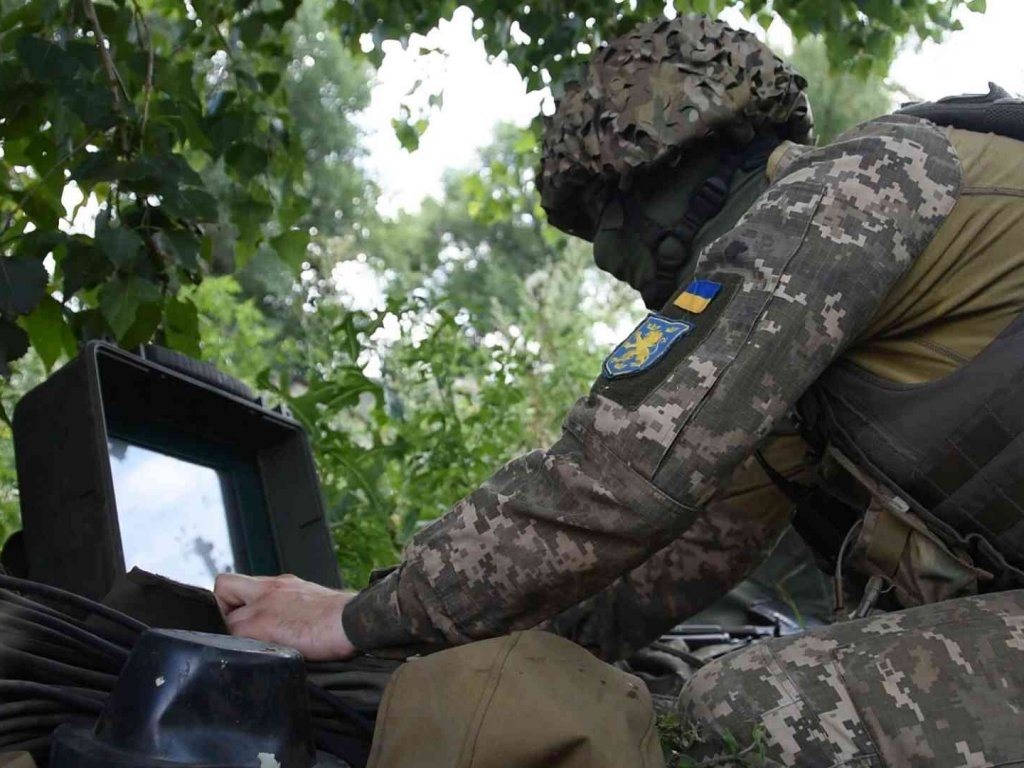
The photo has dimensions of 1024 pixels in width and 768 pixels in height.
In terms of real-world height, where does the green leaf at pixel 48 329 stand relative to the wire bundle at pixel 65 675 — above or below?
above

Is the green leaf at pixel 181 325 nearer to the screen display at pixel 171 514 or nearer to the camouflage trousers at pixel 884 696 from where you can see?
the screen display at pixel 171 514

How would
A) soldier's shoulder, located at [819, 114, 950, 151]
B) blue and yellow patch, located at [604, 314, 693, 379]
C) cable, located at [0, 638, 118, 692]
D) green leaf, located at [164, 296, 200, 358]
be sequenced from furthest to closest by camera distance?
1. green leaf, located at [164, 296, 200, 358]
2. soldier's shoulder, located at [819, 114, 950, 151]
3. blue and yellow patch, located at [604, 314, 693, 379]
4. cable, located at [0, 638, 118, 692]

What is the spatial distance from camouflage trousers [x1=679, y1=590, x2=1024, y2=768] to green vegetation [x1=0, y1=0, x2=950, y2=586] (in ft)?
4.19

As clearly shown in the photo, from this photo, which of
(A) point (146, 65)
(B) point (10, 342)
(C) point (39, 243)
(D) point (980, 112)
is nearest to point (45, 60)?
(C) point (39, 243)

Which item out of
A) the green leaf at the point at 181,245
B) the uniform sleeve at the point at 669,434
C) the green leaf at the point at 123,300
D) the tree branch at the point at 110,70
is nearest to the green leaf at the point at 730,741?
the uniform sleeve at the point at 669,434

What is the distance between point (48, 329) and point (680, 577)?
1.29m

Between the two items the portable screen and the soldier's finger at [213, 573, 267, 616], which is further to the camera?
the portable screen

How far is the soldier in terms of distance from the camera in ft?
4.90

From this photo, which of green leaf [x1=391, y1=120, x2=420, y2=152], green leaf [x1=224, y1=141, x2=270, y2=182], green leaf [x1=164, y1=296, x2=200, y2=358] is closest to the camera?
green leaf [x1=164, y1=296, x2=200, y2=358]

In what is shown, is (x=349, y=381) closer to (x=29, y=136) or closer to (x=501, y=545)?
(x=29, y=136)

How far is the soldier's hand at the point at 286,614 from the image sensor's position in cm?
156

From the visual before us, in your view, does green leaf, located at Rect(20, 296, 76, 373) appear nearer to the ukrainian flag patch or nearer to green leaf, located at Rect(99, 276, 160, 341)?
green leaf, located at Rect(99, 276, 160, 341)

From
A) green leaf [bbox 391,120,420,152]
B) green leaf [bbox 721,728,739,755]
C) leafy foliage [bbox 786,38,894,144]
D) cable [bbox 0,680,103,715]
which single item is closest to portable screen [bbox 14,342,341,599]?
cable [bbox 0,680,103,715]

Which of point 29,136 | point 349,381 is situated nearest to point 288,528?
point 349,381
